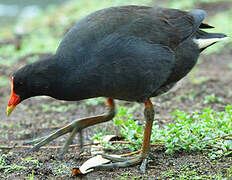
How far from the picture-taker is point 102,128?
15.4 ft

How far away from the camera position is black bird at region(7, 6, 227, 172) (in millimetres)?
3395

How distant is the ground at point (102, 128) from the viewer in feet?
11.0

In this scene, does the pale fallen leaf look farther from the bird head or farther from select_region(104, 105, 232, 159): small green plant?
the bird head

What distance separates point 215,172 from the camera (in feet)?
10.5

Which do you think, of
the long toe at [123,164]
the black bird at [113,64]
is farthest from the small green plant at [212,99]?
the long toe at [123,164]

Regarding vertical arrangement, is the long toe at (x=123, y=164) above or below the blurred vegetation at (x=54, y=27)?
above

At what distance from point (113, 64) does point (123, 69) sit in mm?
99

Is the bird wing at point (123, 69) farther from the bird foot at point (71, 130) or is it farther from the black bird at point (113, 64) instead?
the bird foot at point (71, 130)

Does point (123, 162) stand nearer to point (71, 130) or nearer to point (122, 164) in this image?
point (122, 164)

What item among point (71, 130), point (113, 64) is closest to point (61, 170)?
point (71, 130)

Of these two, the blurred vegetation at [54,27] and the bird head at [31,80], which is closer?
the bird head at [31,80]

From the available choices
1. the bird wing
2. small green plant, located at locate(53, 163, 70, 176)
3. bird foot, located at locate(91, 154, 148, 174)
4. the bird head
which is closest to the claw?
bird foot, located at locate(91, 154, 148, 174)

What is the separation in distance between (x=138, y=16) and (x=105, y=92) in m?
0.83

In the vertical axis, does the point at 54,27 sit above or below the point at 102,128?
below
